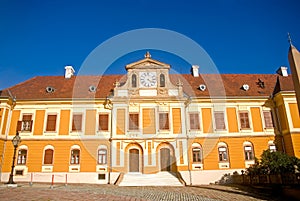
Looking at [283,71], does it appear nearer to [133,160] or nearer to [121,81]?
[121,81]

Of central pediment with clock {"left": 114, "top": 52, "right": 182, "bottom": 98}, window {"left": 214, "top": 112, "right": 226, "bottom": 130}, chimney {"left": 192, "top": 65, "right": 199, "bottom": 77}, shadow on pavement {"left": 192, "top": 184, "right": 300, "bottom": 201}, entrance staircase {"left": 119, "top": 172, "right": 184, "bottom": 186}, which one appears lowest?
shadow on pavement {"left": 192, "top": 184, "right": 300, "bottom": 201}

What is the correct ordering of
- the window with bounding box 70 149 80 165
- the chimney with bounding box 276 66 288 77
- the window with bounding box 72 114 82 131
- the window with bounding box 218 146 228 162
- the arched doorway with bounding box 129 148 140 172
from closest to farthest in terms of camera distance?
the arched doorway with bounding box 129 148 140 172
the window with bounding box 70 149 80 165
the window with bounding box 218 146 228 162
the window with bounding box 72 114 82 131
the chimney with bounding box 276 66 288 77

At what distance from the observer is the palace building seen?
2145 centimetres

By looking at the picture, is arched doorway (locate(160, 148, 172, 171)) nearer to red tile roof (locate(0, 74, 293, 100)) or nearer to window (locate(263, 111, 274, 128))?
red tile roof (locate(0, 74, 293, 100))

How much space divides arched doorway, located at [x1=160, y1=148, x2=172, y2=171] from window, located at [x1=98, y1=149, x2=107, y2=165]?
15.6 feet

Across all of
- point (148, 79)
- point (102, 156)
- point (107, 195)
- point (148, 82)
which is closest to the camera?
point (107, 195)

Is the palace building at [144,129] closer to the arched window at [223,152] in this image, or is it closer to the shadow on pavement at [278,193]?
the arched window at [223,152]

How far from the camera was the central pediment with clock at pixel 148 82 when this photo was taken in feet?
76.1

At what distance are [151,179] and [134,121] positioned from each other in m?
5.16

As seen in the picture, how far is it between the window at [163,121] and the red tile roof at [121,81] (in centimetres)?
321

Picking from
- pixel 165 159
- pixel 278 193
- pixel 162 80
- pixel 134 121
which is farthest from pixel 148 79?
pixel 278 193

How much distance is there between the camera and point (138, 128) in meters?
22.3

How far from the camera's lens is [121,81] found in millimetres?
25219

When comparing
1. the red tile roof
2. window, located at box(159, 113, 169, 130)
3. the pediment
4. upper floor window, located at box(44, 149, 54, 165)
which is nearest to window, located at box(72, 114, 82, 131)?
the red tile roof
